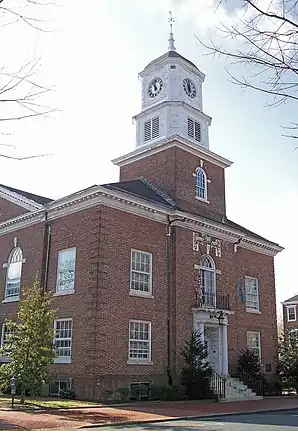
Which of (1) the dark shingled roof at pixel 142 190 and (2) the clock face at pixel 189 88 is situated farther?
(2) the clock face at pixel 189 88

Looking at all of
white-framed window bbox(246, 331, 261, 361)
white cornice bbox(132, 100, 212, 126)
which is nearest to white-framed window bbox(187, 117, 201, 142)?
white cornice bbox(132, 100, 212, 126)

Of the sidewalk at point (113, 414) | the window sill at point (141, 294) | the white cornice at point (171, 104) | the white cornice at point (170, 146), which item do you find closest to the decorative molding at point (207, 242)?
the window sill at point (141, 294)

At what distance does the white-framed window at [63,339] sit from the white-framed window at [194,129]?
13.5 meters

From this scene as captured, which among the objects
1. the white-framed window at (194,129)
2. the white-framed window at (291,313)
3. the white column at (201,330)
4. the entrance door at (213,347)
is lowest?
the entrance door at (213,347)

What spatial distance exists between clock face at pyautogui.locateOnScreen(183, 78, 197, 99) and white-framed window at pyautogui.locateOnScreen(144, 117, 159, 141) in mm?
2494

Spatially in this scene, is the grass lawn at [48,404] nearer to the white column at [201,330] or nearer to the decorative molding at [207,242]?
the white column at [201,330]

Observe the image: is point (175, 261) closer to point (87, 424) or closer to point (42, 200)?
point (42, 200)

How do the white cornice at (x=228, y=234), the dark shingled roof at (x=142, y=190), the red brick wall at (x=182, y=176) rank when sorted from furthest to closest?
the red brick wall at (x=182, y=176), the white cornice at (x=228, y=234), the dark shingled roof at (x=142, y=190)

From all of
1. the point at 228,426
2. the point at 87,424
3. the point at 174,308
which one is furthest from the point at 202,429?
the point at 174,308

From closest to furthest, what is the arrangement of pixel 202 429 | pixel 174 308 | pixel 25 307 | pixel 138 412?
pixel 202 429 < pixel 138 412 < pixel 25 307 < pixel 174 308

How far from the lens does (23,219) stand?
27.9 meters

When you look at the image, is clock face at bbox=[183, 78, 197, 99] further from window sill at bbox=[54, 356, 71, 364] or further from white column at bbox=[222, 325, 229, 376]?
window sill at bbox=[54, 356, 71, 364]

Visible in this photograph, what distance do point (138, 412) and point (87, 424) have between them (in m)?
3.77

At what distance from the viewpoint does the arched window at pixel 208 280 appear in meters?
27.3
